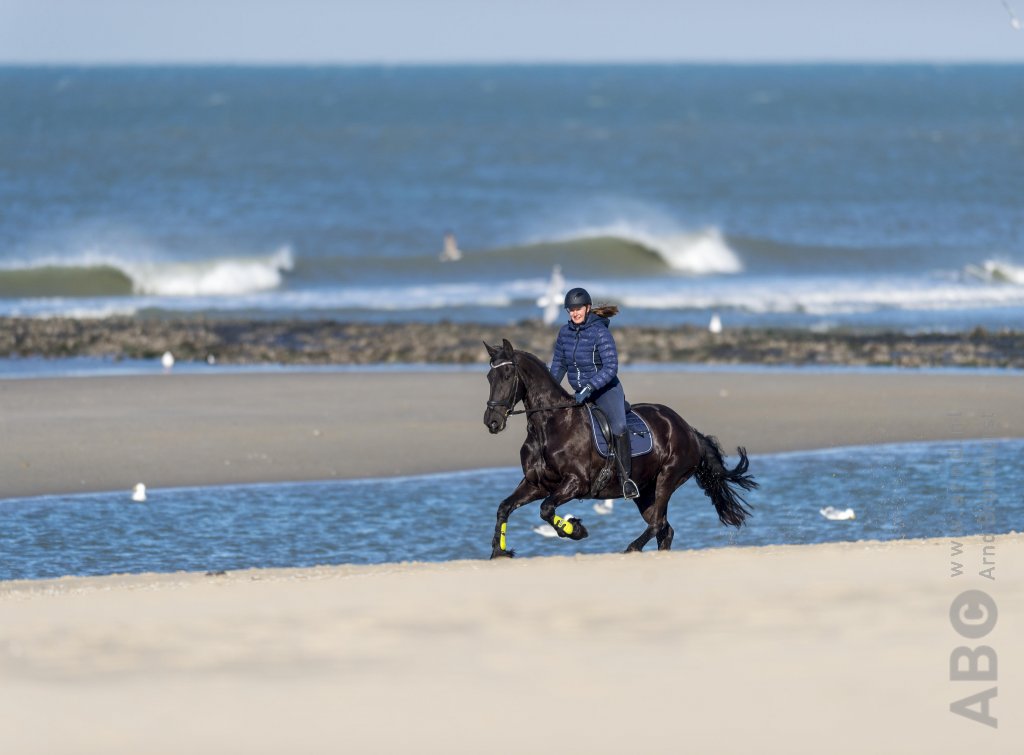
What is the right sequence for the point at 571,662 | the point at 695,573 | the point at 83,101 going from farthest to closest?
the point at 83,101
the point at 695,573
the point at 571,662

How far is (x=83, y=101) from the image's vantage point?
500ft

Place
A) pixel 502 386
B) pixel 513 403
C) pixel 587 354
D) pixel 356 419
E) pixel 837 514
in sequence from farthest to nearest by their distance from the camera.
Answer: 1. pixel 356 419
2. pixel 837 514
3. pixel 587 354
4. pixel 513 403
5. pixel 502 386

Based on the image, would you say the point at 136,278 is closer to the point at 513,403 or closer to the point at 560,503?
the point at 513,403

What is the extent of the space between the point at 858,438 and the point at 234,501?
28.1 feet

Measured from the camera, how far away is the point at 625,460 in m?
14.4

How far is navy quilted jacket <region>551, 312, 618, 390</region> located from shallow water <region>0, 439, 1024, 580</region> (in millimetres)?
2525

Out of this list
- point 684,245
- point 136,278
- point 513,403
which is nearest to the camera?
point 513,403

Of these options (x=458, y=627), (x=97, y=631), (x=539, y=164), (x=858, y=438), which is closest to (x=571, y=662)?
(x=458, y=627)

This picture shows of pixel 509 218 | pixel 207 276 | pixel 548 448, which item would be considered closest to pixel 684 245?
pixel 509 218

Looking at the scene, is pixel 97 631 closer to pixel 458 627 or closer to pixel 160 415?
pixel 458 627

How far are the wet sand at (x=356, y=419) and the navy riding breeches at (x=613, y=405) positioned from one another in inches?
252

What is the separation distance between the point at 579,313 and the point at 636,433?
4.26 feet

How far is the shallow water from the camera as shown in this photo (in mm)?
16141

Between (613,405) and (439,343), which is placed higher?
(439,343)
